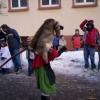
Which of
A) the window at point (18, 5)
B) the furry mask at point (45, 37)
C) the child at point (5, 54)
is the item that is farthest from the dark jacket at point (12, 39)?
the window at point (18, 5)

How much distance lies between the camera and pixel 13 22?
2747cm

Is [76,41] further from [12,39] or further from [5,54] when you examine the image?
[12,39]

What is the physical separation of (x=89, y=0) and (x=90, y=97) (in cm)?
1472

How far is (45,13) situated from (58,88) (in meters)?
14.1

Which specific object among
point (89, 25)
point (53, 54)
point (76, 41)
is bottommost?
point (76, 41)

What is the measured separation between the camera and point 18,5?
1096 inches

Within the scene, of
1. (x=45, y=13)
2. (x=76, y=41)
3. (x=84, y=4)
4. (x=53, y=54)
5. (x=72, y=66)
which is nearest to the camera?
(x=53, y=54)

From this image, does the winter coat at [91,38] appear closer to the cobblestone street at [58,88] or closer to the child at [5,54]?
the cobblestone street at [58,88]

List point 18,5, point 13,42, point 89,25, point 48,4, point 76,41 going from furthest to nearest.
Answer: point 18,5, point 48,4, point 76,41, point 13,42, point 89,25

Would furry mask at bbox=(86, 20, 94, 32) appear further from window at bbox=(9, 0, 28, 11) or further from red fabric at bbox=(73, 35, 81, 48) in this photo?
window at bbox=(9, 0, 28, 11)

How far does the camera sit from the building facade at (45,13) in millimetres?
25250

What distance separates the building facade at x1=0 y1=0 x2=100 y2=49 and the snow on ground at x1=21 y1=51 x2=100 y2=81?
6.46m

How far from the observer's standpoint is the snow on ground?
1546 cm

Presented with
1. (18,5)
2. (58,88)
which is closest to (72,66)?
(58,88)
